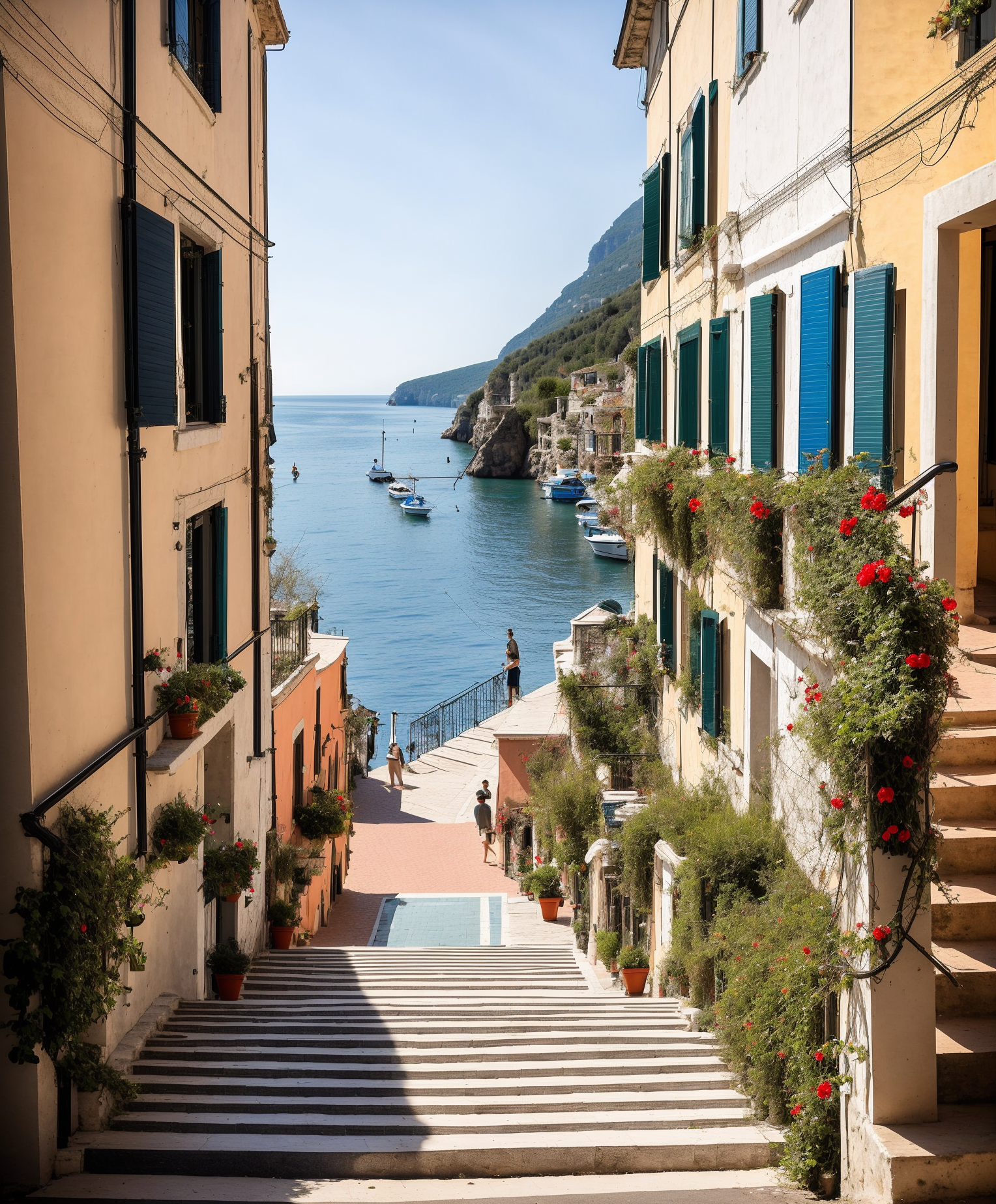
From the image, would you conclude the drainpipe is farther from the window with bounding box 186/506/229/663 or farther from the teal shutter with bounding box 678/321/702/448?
the teal shutter with bounding box 678/321/702/448

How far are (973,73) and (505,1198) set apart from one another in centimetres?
672

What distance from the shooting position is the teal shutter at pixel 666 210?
15.2 meters

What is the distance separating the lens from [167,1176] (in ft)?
18.9

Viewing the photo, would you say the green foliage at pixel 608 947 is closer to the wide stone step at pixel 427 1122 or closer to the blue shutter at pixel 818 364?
the blue shutter at pixel 818 364

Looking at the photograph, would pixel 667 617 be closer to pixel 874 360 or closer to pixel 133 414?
pixel 874 360

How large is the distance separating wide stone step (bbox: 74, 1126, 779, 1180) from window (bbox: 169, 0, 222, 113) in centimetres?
831

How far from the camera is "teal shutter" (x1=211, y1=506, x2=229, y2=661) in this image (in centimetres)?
1120

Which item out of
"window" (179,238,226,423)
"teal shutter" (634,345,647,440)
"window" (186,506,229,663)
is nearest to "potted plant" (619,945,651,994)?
"window" (186,506,229,663)

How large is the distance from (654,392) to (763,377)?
259 inches

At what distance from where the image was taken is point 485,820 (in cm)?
2562

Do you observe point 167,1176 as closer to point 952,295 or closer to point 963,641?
point 963,641

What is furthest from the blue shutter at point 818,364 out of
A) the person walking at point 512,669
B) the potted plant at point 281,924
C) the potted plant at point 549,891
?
the person walking at point 512,669

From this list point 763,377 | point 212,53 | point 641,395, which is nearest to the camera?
point 763,377

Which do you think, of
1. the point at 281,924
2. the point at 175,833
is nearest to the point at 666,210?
the point at 281,924
